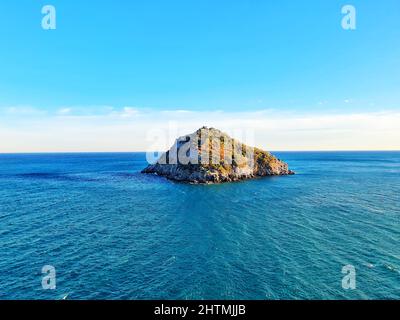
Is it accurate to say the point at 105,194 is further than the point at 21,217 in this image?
Yes

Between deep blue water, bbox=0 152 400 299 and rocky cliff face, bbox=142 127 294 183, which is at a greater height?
rocky cliff face, bbox=142 127 294 183

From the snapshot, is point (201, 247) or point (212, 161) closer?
point (201, 247)

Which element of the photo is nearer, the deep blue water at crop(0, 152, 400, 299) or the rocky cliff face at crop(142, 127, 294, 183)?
the deep blue water at crop(0, 152, 400, 299)

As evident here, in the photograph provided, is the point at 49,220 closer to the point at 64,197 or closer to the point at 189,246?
the point at 64,197
